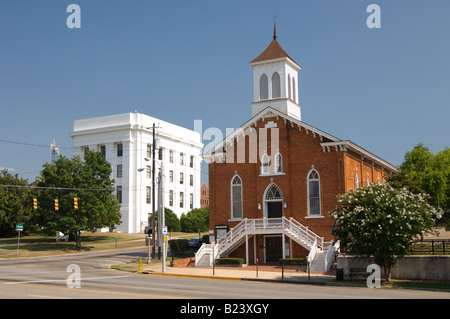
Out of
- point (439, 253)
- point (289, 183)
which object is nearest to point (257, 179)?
point (289, 183)

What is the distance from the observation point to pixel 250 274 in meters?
33.3

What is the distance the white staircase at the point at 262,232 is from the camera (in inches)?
1518

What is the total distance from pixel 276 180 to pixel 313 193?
3.24 meters

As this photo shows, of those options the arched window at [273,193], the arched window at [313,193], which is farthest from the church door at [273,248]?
the arched window at [313,193]

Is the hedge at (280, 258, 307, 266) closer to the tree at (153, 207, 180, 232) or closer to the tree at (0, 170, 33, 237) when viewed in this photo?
the tree at (153, 207, 180, 232)

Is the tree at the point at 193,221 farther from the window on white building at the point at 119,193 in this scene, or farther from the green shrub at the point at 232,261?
the green shrub at the point at 232,261

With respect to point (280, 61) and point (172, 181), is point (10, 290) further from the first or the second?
point (172, 181)

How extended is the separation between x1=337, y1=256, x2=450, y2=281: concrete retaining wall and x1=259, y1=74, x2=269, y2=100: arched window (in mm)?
19274

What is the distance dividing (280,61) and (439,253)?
2299 cm

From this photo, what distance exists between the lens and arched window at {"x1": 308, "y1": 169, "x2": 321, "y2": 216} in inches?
1608

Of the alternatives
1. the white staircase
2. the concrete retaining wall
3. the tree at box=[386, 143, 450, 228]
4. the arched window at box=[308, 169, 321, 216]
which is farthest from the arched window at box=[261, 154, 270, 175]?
the tree at box=[386, 143, 450, 228]

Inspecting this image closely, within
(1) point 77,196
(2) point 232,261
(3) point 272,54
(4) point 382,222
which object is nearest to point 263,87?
(3) point 272,54

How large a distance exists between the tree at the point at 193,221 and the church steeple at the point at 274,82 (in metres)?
41.1

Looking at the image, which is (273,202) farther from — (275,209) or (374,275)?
(374,275)
